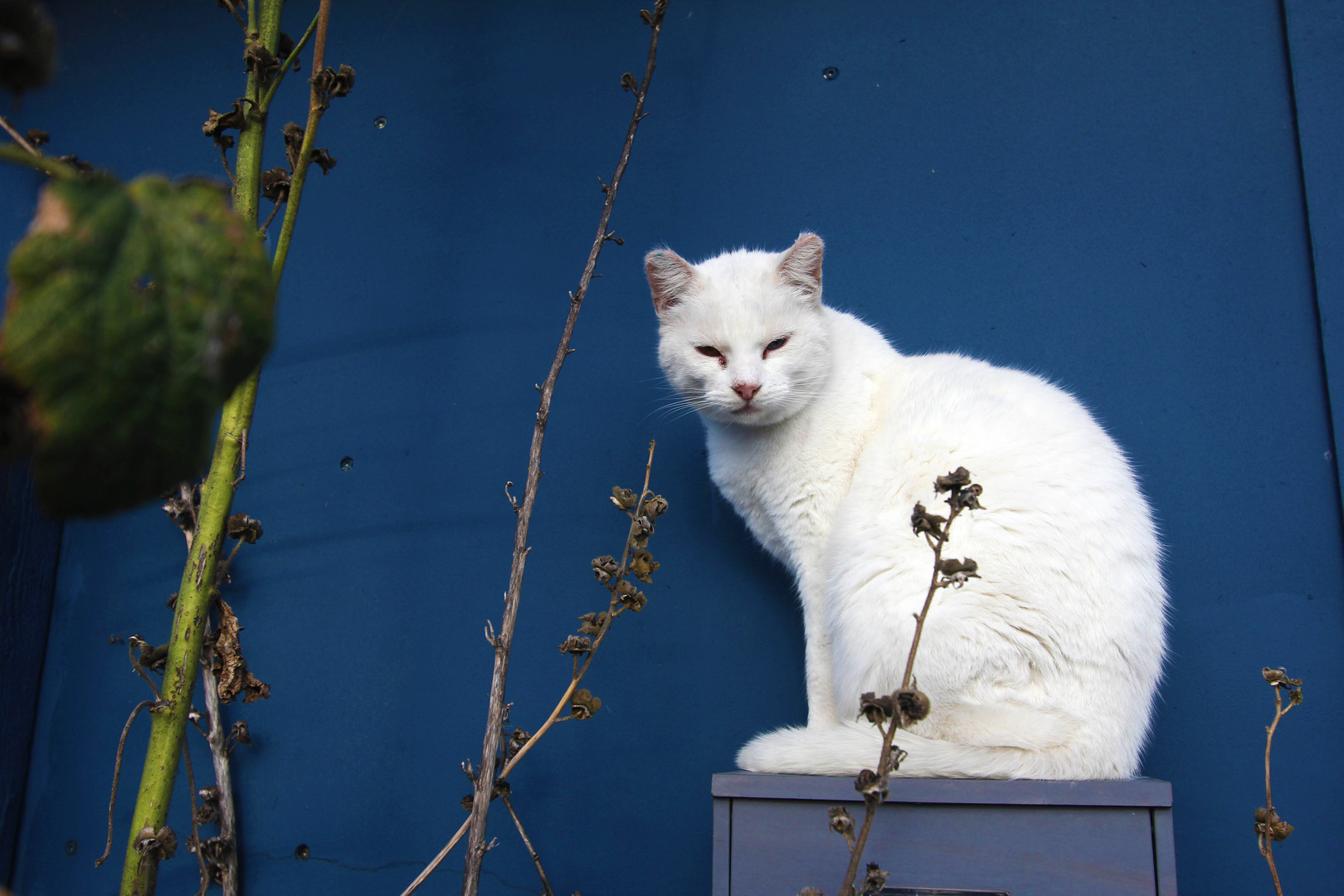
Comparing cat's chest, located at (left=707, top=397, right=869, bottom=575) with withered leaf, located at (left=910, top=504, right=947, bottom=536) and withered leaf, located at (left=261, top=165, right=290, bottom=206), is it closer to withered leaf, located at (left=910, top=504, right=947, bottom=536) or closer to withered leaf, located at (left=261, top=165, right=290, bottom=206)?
withered leaf, located at (left=910, top=504, right=947, bottom=536)

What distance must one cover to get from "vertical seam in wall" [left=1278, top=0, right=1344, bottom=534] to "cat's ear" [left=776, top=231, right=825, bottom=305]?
0.94 metres

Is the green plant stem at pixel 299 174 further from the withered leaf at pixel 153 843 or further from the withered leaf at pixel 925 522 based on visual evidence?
the withered leaf at pixel 925 522

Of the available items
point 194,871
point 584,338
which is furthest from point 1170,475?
point 194,871

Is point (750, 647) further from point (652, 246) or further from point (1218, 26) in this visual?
point (1218, 26)

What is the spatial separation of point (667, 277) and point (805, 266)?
0.82 ft

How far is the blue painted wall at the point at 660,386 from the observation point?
1.48 metres

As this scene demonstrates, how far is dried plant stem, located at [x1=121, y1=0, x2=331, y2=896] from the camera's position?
85 centimetres

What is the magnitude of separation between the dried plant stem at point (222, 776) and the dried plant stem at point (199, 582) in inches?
27.9

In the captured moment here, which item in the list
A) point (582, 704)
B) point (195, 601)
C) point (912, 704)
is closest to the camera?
point (912, 704)

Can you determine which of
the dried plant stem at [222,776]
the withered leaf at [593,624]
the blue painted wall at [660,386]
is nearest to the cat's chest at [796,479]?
the blue painted wall at [660,386]

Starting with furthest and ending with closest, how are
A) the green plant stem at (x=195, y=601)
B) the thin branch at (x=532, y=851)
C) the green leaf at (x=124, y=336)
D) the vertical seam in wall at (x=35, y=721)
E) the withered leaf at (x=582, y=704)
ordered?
the vertical seam in wall at (x=35, y=721) → the thin branch at (x=532, y=851) → the withered leaf at (x=582, y=704) → the green plant stem at (x=195, y=601) → the green leaf at (x=124, y=336)

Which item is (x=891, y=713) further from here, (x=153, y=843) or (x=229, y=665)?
(x=229, y=665)

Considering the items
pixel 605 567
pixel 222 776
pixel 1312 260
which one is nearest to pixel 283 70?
pixel 605 567

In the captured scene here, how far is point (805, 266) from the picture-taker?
1444mm
